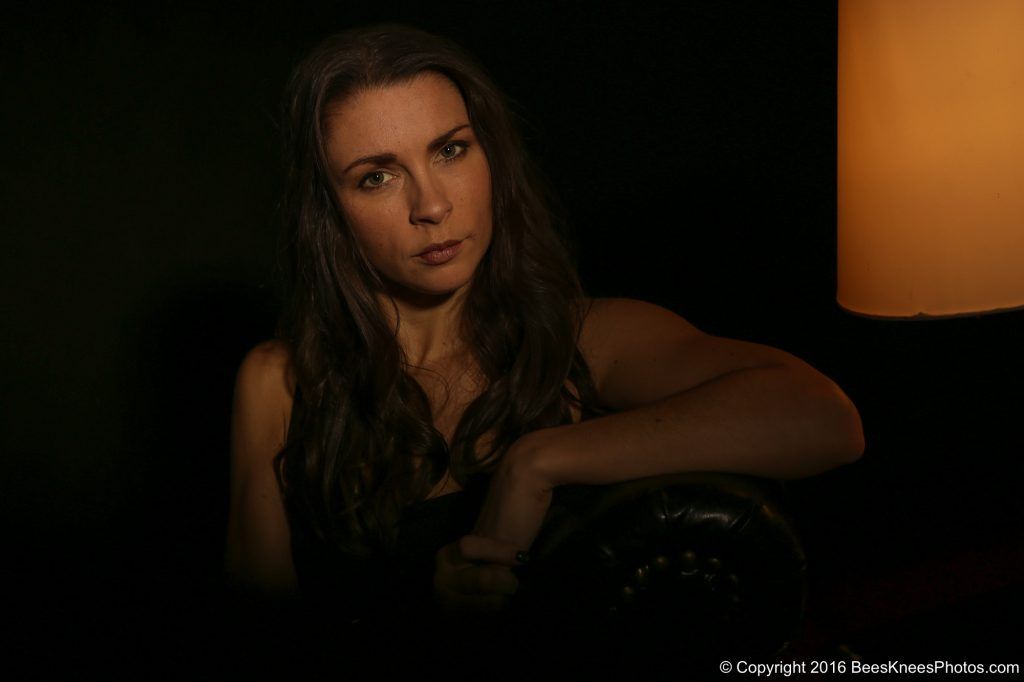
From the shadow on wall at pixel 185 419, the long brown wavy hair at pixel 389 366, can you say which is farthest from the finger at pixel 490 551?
the shadow on wall at pixel 185 419

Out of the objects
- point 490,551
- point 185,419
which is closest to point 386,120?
point 490,551

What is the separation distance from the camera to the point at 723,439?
5.05ft

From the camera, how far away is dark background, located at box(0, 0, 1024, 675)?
7.42ft

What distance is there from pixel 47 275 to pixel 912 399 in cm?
211

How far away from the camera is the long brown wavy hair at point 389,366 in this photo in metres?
1.86

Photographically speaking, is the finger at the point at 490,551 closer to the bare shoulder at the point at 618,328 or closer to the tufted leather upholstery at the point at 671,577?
the tufted leather upholstery at the point at 671,577

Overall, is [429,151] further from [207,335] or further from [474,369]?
[207,335]

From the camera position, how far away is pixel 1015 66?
Result: 137cm

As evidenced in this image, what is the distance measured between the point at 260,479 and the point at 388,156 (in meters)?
0.67

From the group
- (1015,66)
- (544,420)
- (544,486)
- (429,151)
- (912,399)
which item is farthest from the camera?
(912,399)

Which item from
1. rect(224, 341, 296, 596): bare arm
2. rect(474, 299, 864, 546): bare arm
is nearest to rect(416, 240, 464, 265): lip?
rect(474, 299, 864, 546): bare arm

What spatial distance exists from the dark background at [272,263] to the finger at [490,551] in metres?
1.02

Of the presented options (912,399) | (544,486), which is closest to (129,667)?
(544,486)

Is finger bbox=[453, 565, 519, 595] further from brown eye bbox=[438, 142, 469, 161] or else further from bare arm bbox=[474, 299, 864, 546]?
brown eye bbox=[438, 142, 469, 161]
